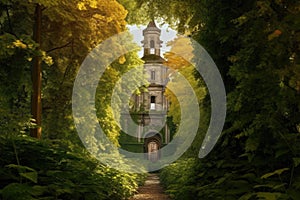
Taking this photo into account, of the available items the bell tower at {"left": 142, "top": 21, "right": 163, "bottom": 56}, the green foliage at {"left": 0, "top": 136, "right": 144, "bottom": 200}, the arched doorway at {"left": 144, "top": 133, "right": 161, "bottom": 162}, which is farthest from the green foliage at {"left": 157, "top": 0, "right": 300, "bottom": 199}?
the bell tower at {"left": 142, "top": 21, "right": 163, "bottom": 56}

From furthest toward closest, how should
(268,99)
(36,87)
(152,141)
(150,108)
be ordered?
(150,108) < (152,141) < (36,87) < (268,99)

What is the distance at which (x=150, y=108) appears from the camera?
47.8 metres

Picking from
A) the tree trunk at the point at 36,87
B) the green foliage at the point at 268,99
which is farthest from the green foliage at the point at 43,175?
the tree trunk at the point at 36,87

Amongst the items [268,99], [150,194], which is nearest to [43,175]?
[268,99]

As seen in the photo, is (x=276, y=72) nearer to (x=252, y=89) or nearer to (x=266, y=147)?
(x=252, y=89)

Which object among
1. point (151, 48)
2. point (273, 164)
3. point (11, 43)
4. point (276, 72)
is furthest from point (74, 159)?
point (151, 48)

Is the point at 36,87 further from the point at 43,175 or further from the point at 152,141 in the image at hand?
the point at 152,141

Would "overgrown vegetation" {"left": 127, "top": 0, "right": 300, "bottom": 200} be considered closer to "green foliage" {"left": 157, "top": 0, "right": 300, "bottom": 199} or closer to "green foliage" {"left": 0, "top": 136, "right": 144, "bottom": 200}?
"green foliage" {"left": 157, "top": 0, "right": 300, "bottom": 199}

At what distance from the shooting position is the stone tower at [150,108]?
1723 inches

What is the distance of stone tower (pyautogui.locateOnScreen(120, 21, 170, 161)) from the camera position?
4377 centimetres

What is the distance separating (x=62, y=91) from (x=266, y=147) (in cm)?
919

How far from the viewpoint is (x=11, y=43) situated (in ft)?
22.3

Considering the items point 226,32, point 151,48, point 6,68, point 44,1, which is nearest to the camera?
point 226,32

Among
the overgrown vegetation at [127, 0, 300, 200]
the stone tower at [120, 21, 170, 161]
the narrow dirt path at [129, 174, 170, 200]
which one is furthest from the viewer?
the stone tower at [120, 21, 170, 161]
